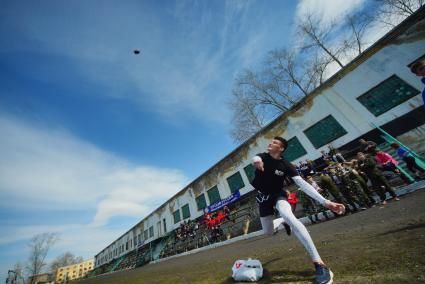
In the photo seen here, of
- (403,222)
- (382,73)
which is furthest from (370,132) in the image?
(403,222)

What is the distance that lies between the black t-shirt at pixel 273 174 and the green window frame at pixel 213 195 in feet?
63.2

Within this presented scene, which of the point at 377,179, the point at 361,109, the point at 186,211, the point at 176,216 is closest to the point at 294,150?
the point at 361,109

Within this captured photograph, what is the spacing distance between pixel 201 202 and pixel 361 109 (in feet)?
58.0

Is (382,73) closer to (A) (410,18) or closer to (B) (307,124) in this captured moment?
(A) (410,18)

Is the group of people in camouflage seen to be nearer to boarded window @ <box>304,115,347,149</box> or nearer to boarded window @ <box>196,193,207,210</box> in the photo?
boarded window @ <box>304,115,347,149</box>

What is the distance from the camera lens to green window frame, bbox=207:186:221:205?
73.9ft

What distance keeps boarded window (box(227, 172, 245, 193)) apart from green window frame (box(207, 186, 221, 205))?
79.2 inches

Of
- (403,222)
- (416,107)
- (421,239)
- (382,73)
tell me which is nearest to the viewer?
(421,239)

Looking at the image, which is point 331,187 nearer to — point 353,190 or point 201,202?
point 353,190

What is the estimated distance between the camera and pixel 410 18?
12.6 m

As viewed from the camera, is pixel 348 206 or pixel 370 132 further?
pixel 370 132

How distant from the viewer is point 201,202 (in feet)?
81.4

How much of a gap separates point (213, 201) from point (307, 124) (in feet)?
40.3

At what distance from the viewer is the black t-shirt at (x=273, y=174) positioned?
351 cm
